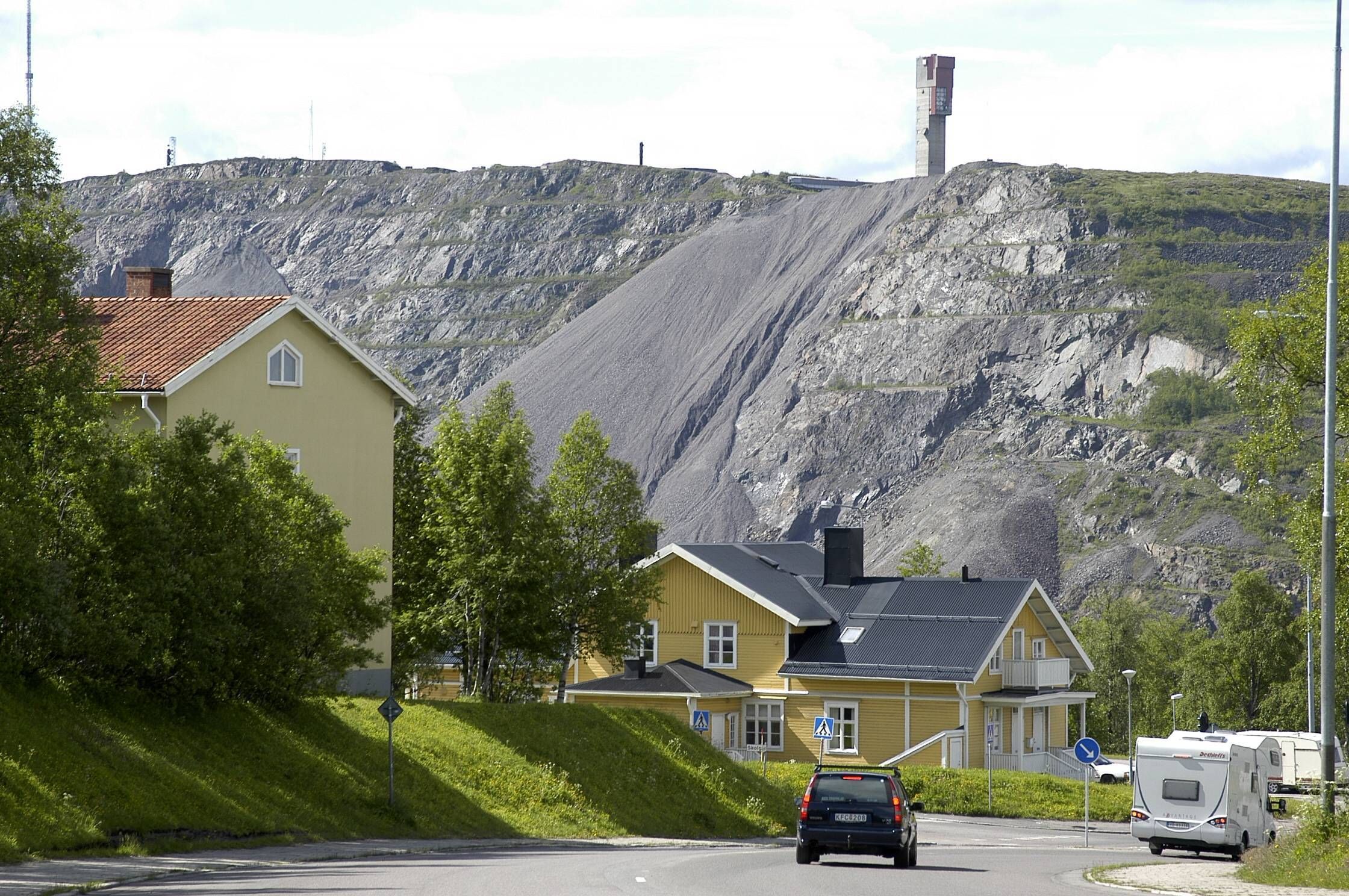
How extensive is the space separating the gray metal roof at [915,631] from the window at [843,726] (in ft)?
3.82

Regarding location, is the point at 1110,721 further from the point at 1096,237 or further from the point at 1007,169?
the point at 1007,169

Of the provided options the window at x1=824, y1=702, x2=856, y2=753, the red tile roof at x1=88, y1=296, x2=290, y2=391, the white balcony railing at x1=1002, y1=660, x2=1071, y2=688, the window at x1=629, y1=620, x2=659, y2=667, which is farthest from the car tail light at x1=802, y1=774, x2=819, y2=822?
the window at x1=629, y1=620, x2=659, y2=667

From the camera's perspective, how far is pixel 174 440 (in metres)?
28.2

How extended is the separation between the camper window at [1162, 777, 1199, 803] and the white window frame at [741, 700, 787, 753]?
24334mm

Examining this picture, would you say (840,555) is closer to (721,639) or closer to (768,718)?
(721,639)

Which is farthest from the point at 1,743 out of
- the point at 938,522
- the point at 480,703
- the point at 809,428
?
the point at 809,428

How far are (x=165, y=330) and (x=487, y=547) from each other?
9.47 metres

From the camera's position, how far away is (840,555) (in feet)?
198

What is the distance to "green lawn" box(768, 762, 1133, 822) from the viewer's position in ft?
158

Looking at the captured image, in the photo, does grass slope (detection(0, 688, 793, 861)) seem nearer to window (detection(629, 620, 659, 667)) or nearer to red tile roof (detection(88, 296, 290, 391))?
red tile roof (detection(88, 296, 290, 391))

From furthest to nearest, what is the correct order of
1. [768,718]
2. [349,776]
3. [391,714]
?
[768,718]
[349,776]
[391,714]

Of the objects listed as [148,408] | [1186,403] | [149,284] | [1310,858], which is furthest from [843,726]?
[1186,403]

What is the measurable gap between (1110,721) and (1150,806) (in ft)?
197

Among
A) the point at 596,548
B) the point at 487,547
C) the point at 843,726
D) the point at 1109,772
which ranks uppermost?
the point at 487,547
